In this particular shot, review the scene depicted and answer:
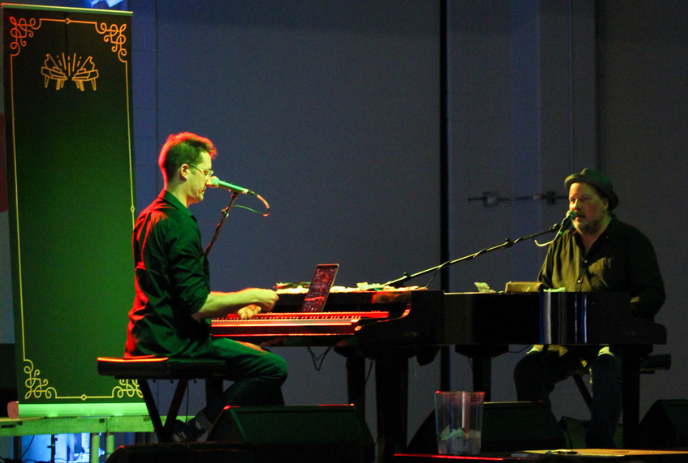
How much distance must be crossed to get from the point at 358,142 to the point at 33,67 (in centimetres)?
239

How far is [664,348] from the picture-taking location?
625 centimetres

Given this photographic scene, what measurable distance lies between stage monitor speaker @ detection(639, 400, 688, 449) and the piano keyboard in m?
1.07

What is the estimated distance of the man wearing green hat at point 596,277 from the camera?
13.0 ft

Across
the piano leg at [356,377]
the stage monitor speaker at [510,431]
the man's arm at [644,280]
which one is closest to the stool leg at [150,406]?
the stage monitor speaker at [510,431]

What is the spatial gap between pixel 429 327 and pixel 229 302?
2.55 feet

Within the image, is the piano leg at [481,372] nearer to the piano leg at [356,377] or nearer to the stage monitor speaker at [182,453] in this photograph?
the piano leg at [356,377]

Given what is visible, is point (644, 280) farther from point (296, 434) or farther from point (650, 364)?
point (296, 434)

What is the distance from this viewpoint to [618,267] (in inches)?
162

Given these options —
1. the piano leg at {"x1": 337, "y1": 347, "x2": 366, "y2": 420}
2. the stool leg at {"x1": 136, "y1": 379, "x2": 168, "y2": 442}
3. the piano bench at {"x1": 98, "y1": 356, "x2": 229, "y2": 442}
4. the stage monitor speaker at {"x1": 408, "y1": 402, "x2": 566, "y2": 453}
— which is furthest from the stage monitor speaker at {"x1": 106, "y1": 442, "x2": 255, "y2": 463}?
the piano leg at {"x1": 337, "y1": 347, "x2": 366, "y2": 420}

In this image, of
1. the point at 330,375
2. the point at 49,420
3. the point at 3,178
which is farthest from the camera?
the point at 330,375

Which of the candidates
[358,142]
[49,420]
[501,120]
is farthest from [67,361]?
[501,120]

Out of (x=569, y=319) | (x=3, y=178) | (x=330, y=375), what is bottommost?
(x=330, y=375)

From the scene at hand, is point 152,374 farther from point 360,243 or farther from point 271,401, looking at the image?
point 360,243

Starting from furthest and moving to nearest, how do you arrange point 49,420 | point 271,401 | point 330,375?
1. point 330,375
2. point 49,420
3. point 271,401
